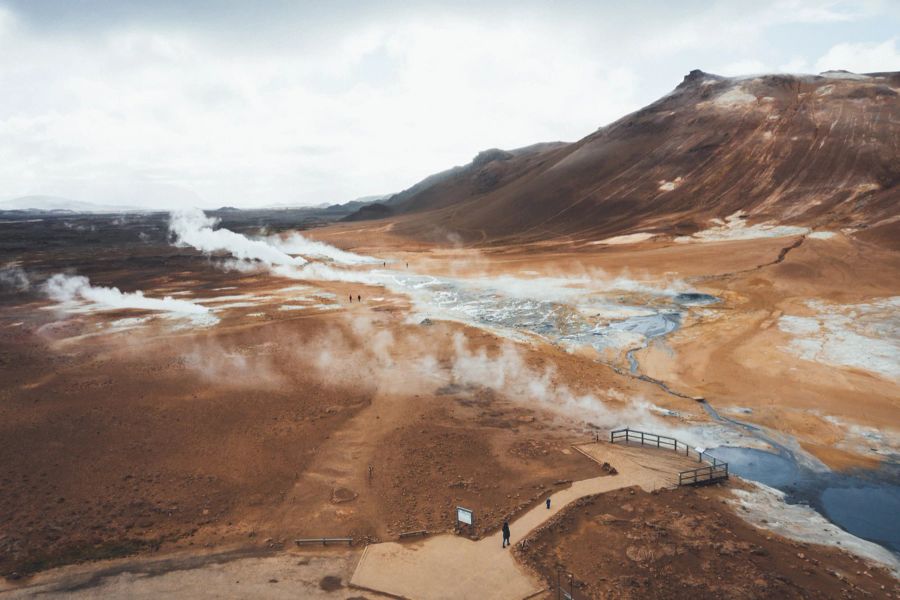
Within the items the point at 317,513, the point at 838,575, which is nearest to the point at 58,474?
the point at 317,513

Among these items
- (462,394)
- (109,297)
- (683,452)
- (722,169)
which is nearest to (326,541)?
(462,394)

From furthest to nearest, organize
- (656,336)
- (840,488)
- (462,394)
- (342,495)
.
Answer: (656,336)
(462,394)
(342,495)
(840,488)

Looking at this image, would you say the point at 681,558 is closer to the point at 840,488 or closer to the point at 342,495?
the point at 840,488

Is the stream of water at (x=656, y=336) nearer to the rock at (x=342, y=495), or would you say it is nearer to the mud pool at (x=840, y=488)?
the mud pool at (x=840, y=488)

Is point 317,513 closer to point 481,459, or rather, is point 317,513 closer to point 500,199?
point 481,459

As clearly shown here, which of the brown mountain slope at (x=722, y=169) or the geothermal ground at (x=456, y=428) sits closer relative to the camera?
the geothermal ground at (x=456, y=428)

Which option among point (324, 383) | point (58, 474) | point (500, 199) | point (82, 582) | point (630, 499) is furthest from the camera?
point (500, 199)

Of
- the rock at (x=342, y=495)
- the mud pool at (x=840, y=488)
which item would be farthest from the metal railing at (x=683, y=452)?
the rock at (x=342, y=495)
